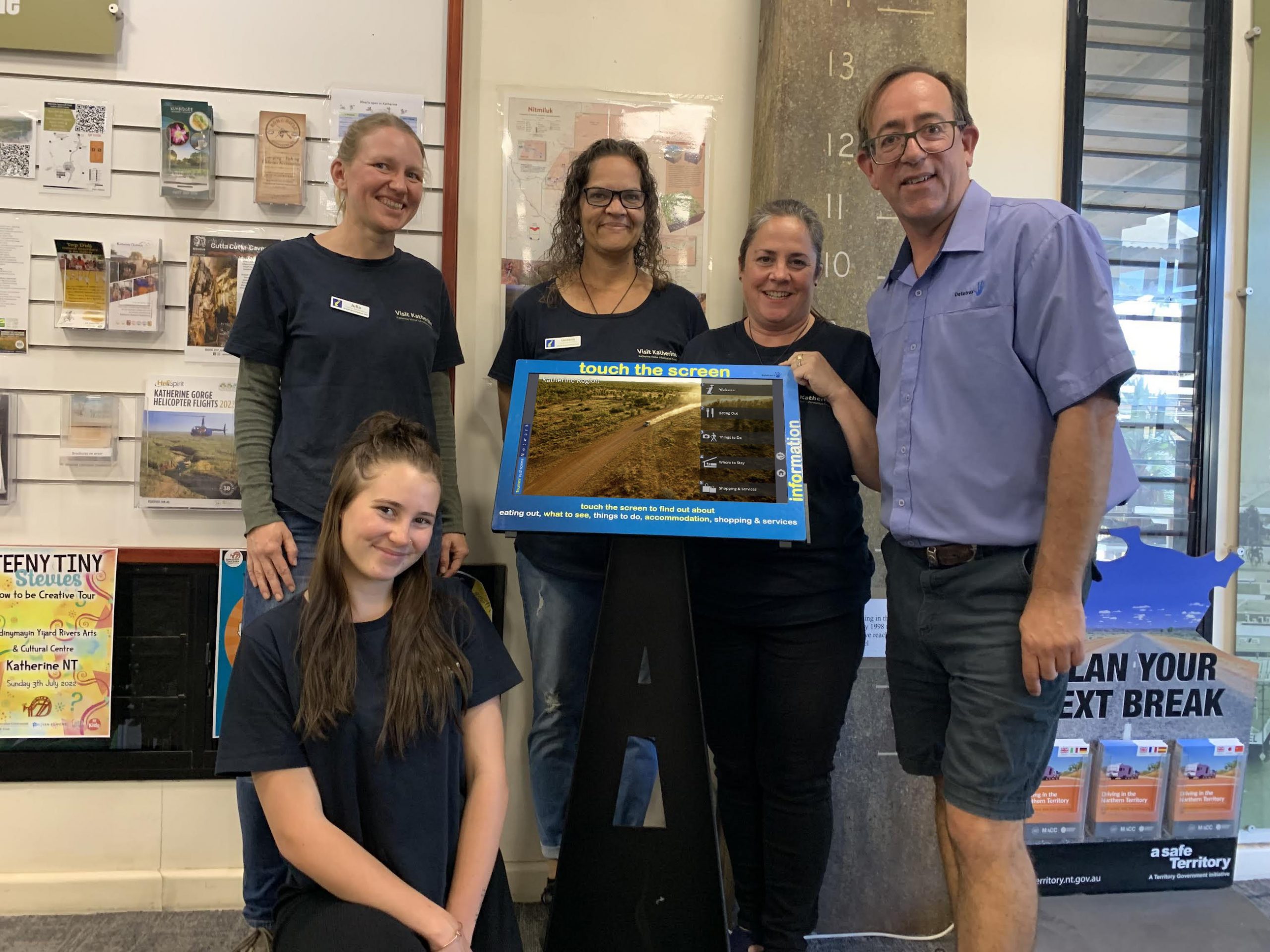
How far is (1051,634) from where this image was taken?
1.33 m

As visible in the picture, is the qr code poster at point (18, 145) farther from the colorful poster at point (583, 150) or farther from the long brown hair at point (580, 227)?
the long brown hair at point (580, 227)

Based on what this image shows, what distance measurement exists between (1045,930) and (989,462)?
1.66 meters

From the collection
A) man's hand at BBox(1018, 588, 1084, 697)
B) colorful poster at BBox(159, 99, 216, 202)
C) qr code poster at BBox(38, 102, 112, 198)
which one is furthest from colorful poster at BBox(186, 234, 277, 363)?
man's hand at BBox(1018, 588, 1084, 697)

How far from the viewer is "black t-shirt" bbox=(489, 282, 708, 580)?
1.96 metres

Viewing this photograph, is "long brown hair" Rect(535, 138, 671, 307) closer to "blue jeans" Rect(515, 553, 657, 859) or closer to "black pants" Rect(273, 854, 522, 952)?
"blue jeans" Rect(515, 553, 657, 859)

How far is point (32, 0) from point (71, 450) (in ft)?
4.11

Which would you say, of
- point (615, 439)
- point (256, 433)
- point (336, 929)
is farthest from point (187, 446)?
point (336, 929)

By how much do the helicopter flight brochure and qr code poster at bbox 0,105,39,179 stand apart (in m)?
0.68

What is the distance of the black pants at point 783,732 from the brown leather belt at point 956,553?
0.32 meters

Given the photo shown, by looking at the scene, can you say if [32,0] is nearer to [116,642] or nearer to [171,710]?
[116,642]

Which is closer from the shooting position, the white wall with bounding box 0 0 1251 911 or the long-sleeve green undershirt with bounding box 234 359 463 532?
the long-sleeve green undershirt with bounding box 234 359 463 532

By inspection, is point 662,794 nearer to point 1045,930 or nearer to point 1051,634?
point 1051,634

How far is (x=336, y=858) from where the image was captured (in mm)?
1265

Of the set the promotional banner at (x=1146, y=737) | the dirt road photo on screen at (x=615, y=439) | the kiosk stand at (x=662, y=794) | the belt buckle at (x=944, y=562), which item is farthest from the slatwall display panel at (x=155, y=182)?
the promotional banner at (x=1146, y=737)
